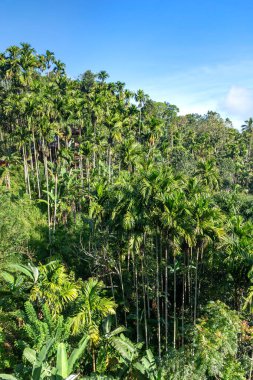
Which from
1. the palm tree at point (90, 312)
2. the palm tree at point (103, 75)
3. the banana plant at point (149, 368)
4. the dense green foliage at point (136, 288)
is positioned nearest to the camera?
the dense green foliage at point (136, 288)

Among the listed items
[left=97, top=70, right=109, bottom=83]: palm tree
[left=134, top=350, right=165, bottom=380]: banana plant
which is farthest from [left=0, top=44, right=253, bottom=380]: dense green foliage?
[left=97, top=70, right=109, bottom=83]: palm tree

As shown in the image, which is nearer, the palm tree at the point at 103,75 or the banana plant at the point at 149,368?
the banana plant at the point at 149,368

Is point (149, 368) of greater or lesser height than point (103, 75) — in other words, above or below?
below

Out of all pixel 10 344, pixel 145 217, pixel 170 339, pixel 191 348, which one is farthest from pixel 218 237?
pixel 10 344

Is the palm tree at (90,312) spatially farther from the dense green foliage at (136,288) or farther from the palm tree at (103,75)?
the palm tree at (103,75)

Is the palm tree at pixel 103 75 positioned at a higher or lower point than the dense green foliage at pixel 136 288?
higher

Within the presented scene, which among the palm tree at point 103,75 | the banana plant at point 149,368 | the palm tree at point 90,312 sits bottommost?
the banana plant at point 149,368

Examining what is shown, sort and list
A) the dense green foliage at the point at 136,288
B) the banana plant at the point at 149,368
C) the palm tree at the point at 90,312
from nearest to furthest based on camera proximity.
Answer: the dense green foliage at the point at 136,288
the banana plant at the point at 149,368
the palm tree at the point at 90,312

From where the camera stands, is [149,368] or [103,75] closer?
[149,368]

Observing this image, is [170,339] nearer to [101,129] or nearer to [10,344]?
[10,344]

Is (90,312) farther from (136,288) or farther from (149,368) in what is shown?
(149,368)

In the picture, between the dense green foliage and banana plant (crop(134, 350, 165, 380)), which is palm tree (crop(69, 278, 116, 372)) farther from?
banana plant (crop(134, 350, 165, 380))

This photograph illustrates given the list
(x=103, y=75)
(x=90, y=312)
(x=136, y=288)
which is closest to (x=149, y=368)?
(x=90, y=312)

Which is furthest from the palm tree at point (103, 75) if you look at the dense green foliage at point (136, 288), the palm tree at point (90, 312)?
the palm tree at point (90, 312)
